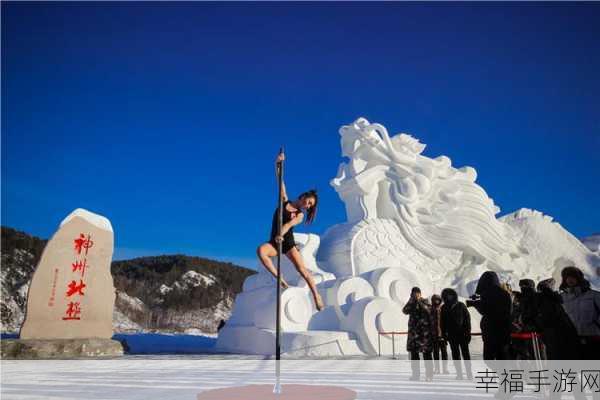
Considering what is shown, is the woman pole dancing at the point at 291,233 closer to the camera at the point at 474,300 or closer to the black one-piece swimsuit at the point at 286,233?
the black one-piece swimsuit at the point at 286,233

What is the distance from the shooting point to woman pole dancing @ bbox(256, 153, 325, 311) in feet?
13.7

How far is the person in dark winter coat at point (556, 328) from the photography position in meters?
3.78

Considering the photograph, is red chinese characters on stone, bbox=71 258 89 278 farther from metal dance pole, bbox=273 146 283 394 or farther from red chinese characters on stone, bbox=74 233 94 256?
metal dance pole, bbox=273 146 283 394

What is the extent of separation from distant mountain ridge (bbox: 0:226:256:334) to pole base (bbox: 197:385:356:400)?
27.4 m

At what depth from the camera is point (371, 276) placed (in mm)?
12891

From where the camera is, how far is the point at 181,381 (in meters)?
6.24

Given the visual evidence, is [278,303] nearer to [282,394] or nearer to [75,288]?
[282,394]

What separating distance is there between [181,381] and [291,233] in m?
3.11

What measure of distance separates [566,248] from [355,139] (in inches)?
334

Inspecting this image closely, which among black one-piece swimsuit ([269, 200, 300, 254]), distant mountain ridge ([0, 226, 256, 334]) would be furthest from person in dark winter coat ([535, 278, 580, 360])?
distant mountain ridge ([0, 226, 256, 334])

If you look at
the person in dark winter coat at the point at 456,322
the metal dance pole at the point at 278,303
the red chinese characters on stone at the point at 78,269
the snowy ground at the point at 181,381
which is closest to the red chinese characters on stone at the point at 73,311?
the red chinese characters on stone at the point at 78,269

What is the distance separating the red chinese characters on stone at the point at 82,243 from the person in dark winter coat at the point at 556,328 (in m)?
9.84

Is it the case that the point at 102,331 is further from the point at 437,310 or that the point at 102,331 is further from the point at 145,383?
the point at 437,310

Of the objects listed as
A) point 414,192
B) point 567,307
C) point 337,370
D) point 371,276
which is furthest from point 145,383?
point 414,192
